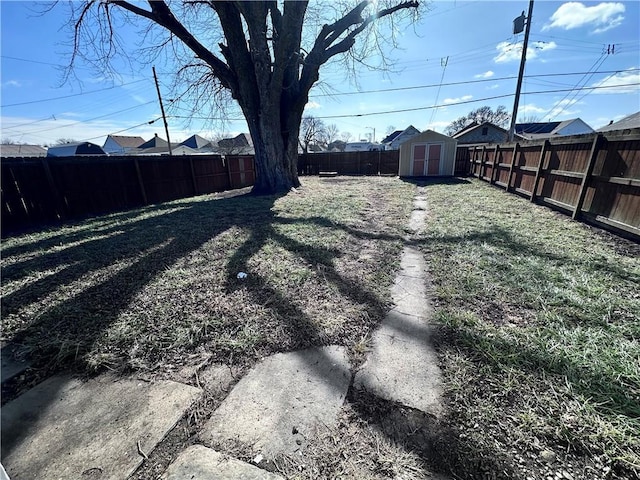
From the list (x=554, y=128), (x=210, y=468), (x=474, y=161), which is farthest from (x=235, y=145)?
(x=554, y=128)

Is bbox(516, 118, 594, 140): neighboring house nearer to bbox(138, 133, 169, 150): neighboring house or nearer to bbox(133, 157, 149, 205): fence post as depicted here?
bbox(133, 157, 149, 205): fence post

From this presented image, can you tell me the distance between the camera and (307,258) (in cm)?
333

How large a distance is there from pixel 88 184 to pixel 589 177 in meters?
10.7

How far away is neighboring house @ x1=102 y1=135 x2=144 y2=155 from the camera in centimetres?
3753

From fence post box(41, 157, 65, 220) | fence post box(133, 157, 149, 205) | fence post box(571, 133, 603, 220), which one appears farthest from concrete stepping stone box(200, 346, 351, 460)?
fence post box(133, 157, 149, 205)

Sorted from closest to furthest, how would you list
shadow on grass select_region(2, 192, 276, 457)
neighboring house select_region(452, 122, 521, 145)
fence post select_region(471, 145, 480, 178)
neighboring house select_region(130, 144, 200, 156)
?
1. shadow on grass select_region(2, 192, 276, 457)
2. fence post select_region(471, 145, 480, 178)
3. neighboring house select_region(452, 122, 521, 145)
4. neighboring house select_region(130, 144, 200, 156)

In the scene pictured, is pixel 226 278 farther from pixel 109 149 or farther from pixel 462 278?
pixel 109 149

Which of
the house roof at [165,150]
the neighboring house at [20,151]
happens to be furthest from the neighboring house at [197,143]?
the neighboring house at [20,151]

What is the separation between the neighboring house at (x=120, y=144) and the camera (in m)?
37.5

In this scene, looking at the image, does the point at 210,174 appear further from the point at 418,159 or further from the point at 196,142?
the point at 196,142

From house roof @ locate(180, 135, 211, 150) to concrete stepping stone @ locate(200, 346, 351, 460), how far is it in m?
37.3

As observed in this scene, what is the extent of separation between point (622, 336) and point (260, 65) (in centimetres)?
888

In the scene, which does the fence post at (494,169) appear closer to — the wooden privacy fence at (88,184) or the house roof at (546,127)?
the wooden privacy fence at (88,184)

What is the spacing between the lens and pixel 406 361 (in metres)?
1.70
